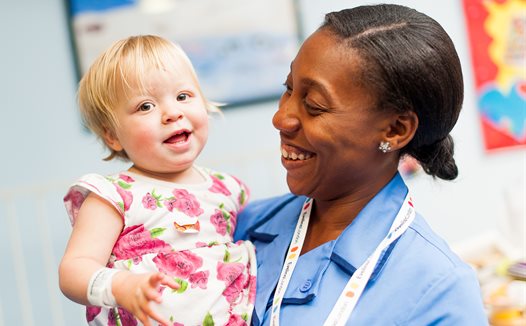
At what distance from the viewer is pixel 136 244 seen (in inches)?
50.7

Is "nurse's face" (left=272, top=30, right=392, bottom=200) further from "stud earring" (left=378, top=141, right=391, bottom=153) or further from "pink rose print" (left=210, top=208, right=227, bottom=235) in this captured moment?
"pink rose print" (left=210, top=208, right=227, bottom=235)

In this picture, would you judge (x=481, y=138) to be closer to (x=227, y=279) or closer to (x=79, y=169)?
(x=79, y=169)

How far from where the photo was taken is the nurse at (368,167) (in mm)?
1136

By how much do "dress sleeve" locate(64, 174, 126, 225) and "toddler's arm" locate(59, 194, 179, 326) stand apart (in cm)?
2

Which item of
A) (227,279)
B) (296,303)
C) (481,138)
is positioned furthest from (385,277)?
(481,138)

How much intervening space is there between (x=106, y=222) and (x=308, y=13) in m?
2.40

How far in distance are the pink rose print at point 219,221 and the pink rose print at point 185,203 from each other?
0.04 meters

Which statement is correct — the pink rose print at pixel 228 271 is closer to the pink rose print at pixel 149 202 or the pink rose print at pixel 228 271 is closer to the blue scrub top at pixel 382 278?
the blue scrub top at pixel 382 278

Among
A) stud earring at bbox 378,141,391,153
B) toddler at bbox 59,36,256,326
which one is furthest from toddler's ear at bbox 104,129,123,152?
stud earring at bbox 378,141,391,153

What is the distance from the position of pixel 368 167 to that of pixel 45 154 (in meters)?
2.20

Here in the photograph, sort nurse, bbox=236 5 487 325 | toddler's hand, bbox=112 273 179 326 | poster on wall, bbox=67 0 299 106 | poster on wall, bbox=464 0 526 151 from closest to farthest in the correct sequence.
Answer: toddler's hand, bbox=112 273 179 326 → nurse, bbox=236 5 487 325 → poster on wall, bbox=67 0 299 106 → poster on wall, bbox=464 0 526 151

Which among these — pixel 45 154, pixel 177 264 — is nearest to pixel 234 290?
pixel 177 264

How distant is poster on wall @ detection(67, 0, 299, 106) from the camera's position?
3189 mm

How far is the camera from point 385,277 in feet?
3.83
